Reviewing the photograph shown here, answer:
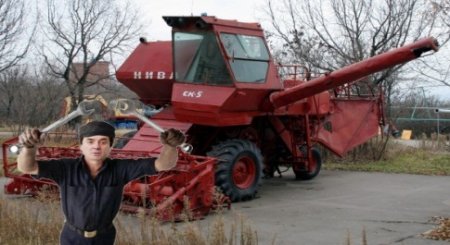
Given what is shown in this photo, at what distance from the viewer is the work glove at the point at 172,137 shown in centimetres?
407

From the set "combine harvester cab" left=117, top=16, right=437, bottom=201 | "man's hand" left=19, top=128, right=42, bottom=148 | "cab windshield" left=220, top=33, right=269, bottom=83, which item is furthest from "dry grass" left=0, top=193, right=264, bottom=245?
"cab windshield" left=220, top=33, right=269, bottom=83

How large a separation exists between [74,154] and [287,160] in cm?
482

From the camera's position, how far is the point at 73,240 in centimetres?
420

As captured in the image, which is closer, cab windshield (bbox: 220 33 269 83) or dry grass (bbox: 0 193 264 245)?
dry grass (bbox: 0 193 264 245)

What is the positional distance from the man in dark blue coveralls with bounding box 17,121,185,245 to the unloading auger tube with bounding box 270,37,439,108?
604cm

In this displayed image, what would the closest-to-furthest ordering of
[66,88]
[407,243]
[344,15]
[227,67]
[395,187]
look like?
[407,243], [227,67], [395,187], [344,15], [66,88]

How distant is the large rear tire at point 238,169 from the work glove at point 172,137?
6.56m

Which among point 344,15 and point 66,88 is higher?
point 344,15

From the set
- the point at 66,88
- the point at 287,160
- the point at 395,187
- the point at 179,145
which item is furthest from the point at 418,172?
the point at 66,88

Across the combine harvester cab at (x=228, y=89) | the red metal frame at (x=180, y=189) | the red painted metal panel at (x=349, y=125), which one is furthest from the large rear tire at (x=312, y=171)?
the red metal frame at (x=180, y=189)

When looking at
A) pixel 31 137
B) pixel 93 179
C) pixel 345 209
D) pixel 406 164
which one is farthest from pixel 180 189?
→ pixel 406 164

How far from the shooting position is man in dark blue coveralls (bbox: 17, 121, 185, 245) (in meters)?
4.21

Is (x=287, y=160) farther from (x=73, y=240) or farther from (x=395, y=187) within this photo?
(x=73, y=240)

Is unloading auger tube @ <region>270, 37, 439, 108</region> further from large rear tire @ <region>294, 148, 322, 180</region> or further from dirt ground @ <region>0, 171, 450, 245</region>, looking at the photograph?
large rear tire @ <region>294, 148, 322, 180</region>
